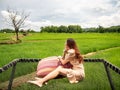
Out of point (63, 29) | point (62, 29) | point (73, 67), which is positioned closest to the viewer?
point (73, 67)

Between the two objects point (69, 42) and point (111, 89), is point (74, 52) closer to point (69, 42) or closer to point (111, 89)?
point (69, 42)

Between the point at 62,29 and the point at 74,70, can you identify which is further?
the point at 62,29

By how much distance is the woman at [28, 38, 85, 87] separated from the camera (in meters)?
6.26

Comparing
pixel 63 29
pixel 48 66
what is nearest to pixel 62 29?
pixel 63 29

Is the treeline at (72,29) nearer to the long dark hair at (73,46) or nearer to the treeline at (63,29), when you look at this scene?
the treeline at (63,29)

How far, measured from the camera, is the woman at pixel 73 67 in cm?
626

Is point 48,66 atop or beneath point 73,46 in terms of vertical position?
beneath

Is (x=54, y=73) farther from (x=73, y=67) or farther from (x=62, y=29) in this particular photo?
(x=62, y=29)

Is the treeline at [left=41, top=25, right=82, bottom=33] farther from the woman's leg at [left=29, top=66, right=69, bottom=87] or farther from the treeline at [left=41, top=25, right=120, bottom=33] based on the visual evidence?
the woman's leg at [left=29, top=66, right=69, bottom=87]

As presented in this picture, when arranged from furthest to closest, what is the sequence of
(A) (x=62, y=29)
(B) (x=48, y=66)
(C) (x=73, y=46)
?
1. (A) (x=62, y=29)
2. (B) (x=48, y=66)
3. (C) (x=73, y=46)

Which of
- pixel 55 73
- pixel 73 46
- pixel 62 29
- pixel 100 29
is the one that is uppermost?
pixel 73 46

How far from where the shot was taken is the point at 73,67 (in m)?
6.52

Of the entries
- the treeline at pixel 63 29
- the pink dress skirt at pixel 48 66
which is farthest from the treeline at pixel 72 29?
the pink dress skirt at pixel 48 66

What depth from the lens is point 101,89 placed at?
6.14 m
